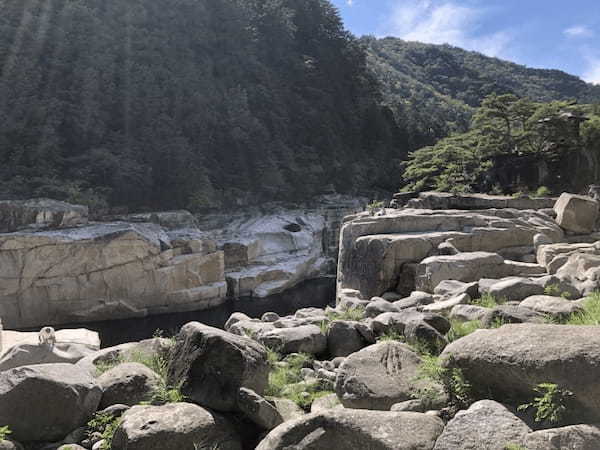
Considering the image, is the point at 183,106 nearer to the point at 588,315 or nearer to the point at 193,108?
the point at 193,108

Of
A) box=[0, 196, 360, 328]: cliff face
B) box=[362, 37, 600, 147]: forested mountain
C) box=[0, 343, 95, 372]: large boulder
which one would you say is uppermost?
box=[362, 37, 600, 147]: forested mountain

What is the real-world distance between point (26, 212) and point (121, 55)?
82.1 ft

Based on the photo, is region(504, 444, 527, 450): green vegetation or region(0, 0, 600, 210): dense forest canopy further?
region(0, 0, 600, 210): dense forest canopy

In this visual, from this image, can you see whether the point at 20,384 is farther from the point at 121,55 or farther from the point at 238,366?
the point at 121,55

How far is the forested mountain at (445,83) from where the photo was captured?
66.8 m

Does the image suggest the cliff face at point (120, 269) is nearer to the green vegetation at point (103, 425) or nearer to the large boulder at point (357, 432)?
the green vegetation at point (103, 425)

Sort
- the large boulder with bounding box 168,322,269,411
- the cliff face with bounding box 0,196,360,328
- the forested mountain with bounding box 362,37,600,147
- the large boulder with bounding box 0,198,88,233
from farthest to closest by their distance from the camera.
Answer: the forested mountain with bounding box 362,37,600,147
the large boulder with bounding box 0,198,88,233
the cliff face with bounding box 0,196,360,328
the large boulder with bounding box 168,322,269,411

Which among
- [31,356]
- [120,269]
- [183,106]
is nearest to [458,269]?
[31,356]

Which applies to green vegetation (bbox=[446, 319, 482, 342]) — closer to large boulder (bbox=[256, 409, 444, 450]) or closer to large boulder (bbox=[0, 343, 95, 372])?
large boulder (bbox=[256, 409, 444, 450])

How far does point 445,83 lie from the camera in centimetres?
9812

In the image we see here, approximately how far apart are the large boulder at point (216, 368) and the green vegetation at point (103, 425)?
61 cm

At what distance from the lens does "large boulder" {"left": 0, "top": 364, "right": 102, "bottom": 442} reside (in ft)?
13.0

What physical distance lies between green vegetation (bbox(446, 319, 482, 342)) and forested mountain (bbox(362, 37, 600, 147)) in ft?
193

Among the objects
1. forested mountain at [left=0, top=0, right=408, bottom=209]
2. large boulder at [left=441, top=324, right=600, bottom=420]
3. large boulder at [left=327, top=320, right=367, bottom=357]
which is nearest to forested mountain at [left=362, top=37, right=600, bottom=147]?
forested mountain at [left=0, top=0, right=408, bottom=209]
